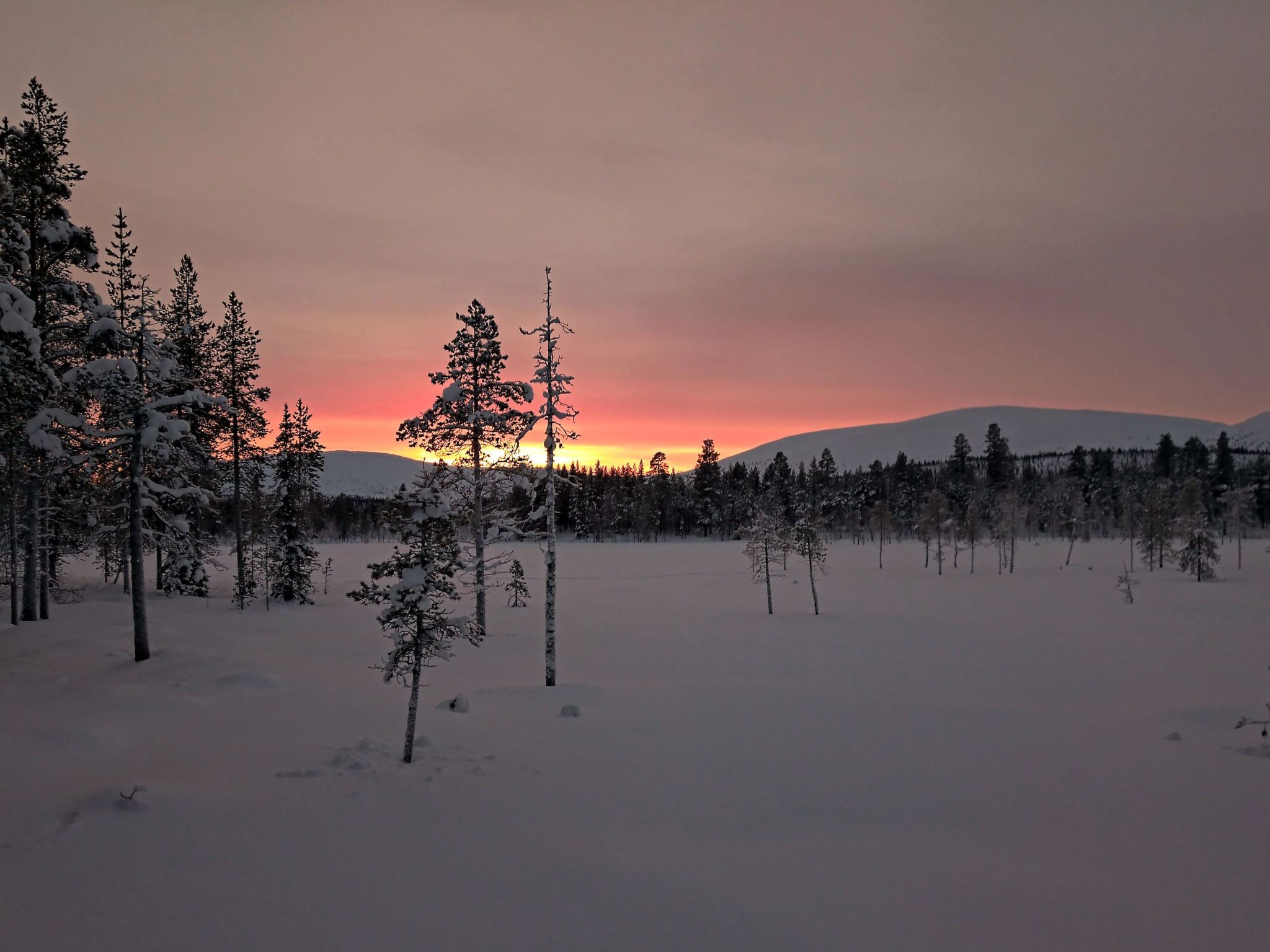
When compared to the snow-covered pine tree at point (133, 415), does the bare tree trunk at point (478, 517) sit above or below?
below

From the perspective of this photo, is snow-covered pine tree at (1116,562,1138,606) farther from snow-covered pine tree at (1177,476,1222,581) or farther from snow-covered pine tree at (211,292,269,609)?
snow-covered pine tree at (211,292,269,609)

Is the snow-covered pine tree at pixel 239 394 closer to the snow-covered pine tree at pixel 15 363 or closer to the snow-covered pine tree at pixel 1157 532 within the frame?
the snow-covered pine tree at pixel 15 363

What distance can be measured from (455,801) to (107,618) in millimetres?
23168

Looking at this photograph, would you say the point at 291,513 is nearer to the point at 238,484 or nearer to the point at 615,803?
the point at 238,484

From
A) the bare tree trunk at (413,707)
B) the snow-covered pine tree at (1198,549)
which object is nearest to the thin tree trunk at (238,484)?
the bare tree trunk at (413,707)

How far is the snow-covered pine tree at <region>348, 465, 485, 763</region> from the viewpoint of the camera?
13.7 m

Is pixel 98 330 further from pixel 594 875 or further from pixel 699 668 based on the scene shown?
pixel 699 668

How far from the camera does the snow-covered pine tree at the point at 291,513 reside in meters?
38.8

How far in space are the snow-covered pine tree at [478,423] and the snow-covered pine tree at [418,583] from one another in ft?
51.1

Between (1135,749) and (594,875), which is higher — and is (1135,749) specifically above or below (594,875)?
below

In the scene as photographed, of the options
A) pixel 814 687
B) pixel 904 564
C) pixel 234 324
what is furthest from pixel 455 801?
pixel 904 564

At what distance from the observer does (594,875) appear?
34.1 feet

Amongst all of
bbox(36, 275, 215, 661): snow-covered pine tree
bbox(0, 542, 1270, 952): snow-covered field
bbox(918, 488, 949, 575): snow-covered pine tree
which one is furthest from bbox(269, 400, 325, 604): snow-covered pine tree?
bbox(918, 488, 949, 575): snow-covered pine tree

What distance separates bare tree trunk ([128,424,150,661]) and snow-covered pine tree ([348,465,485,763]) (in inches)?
462
